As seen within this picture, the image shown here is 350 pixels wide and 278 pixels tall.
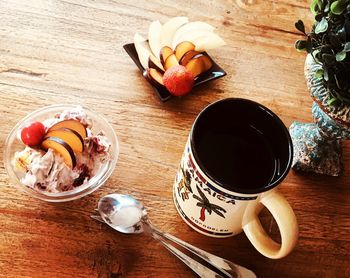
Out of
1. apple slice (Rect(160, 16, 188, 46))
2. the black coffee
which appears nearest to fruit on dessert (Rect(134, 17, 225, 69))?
apple slice (Rect(160, 16, 188, 46))

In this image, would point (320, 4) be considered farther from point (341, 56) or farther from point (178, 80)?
point (178, 80)

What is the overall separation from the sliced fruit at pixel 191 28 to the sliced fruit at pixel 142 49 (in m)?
0.06

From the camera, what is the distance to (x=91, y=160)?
77cm

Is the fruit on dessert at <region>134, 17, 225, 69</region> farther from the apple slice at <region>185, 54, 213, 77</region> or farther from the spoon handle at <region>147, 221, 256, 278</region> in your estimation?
the spoon handle at <region>147, 221, 256, 278</region>

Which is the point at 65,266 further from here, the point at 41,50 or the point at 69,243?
the point at 41,50

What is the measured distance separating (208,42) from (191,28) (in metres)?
0.05

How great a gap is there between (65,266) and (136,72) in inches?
15.6

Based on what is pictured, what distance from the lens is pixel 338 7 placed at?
65 cm

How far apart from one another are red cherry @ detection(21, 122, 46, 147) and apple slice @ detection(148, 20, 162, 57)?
0.98 feet

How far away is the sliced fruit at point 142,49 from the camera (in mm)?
909

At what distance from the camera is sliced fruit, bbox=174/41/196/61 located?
93 cm

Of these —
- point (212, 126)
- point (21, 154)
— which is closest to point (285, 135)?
point (212, 126)

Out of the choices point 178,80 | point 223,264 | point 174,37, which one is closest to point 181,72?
point 178,80

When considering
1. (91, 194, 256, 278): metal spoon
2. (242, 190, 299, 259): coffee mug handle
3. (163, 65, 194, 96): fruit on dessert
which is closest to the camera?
(242, 190, 299, 259): coffee mug handle
